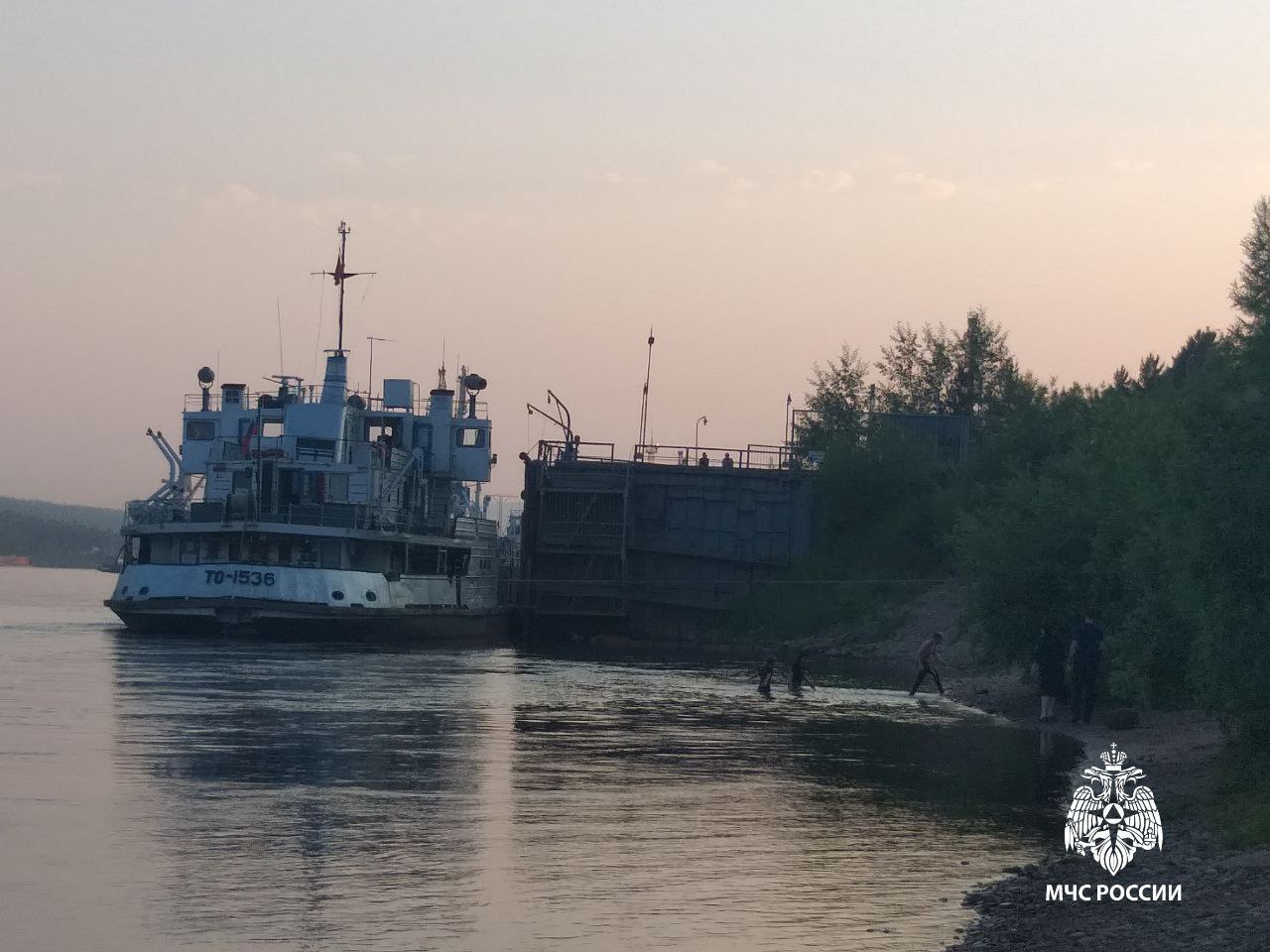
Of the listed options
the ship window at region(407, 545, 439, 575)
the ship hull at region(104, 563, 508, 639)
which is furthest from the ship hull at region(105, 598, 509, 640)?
the ship window at region(407, 545, 439, 575)

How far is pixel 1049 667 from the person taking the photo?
108 feet

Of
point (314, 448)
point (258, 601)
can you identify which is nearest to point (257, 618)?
point (258, 601)

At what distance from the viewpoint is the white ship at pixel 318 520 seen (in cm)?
5491

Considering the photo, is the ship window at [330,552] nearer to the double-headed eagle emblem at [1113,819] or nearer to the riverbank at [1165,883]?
the riverbank at [1165,883]

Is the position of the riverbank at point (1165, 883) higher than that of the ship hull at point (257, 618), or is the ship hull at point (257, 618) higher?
the ship hull at point (257, 618)

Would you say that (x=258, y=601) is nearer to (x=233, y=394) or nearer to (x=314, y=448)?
(x=314, y=448)

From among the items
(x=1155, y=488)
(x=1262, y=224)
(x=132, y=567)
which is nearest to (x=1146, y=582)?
(x=1155, y=488)

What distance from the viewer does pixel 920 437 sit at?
7875cm

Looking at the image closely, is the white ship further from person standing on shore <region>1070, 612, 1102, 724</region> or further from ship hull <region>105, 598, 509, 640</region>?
person standing on shore <region>1070, 612, 1102, 724</region>

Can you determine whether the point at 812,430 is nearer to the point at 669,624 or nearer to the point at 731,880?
the point at 669,624

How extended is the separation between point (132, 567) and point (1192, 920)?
48383 mm

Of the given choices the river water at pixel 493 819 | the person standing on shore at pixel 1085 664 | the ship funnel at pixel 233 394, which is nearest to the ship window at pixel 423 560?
the ship funnel at pixel 233 394

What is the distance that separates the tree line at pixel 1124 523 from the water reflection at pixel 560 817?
2.69m

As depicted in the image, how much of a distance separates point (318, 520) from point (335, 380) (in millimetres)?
8144
